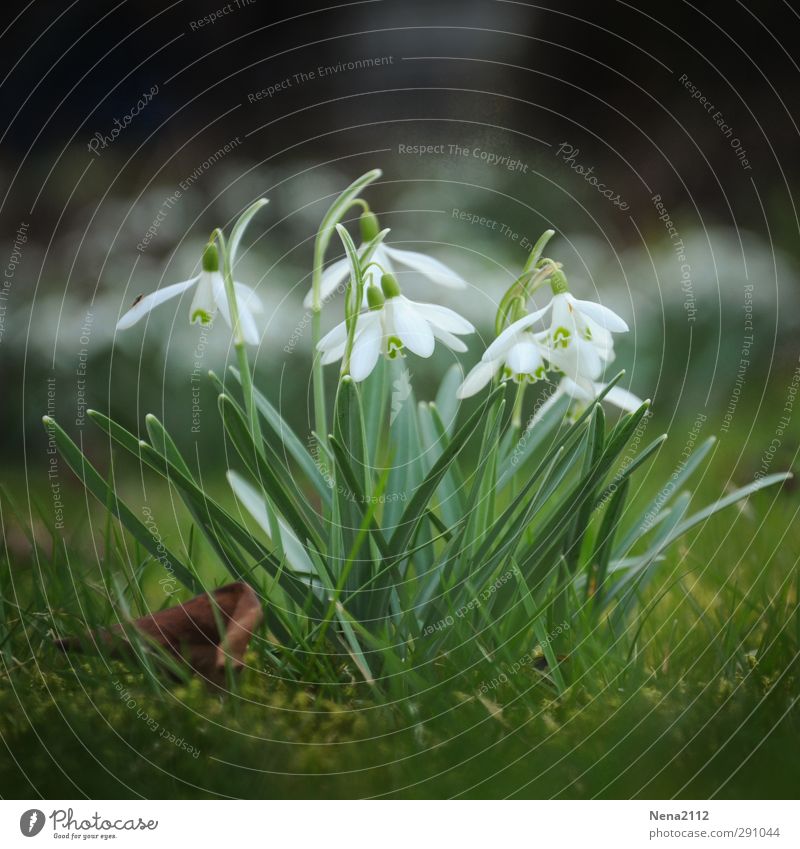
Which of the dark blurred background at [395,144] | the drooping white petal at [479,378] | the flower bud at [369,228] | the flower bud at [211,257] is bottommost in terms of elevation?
the drooping white petal at [479,378]

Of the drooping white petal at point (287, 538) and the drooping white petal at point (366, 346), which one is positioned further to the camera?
the drooping white petal at point (287, 538)

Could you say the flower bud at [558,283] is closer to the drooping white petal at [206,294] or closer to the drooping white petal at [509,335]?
the drooping white petal at [509,335]

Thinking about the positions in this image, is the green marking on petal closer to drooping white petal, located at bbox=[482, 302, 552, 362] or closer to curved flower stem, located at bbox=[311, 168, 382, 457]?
curved flower stem, located at bbox=[311, 168, 382, 457]

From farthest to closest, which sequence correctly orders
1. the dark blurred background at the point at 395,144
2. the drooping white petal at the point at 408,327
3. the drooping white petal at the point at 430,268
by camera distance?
the dark blurred background at the point at 395,144 → the drooping white petal at the point at 430,268 → the drooping white petal at the point at 408,327

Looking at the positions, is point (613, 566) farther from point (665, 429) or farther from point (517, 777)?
→ point (665, 429)

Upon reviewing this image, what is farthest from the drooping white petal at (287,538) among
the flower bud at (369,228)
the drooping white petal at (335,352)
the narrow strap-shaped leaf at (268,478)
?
the flower bud at (369,228)

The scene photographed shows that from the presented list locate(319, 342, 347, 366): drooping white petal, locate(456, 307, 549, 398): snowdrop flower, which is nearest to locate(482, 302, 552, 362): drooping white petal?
locate(456, 307, 549, 398): snowdrop flower
